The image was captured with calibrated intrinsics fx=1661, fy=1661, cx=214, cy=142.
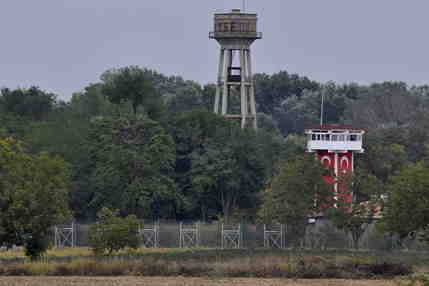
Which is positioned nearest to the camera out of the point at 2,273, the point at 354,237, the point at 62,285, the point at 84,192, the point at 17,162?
the point at 62,285

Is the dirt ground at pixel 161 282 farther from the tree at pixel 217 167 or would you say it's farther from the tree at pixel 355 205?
the tree at pixel 217 167

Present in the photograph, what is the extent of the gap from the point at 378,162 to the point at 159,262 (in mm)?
56874

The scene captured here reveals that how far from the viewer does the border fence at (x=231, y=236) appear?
358 feet

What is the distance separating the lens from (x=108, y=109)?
5177 inches

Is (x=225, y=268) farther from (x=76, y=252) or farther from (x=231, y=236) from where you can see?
(x=231, y=236)

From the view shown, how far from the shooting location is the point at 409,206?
9669 centimetres

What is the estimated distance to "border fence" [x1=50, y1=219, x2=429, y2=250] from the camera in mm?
109062

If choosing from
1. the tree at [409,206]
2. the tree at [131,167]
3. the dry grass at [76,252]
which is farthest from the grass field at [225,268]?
the tree at [131,167]

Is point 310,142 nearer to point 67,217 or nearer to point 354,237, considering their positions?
point 354,237

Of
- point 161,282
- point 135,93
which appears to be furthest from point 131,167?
point 161,282

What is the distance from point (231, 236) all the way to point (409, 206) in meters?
16.5

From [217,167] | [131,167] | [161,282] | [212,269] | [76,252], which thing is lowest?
[161,282]

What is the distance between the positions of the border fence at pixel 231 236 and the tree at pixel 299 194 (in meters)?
0.78

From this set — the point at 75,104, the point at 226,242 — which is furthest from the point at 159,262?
the point at 75,104
